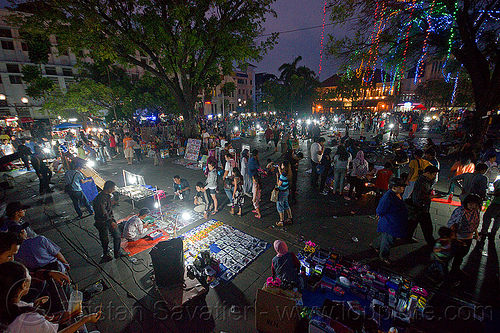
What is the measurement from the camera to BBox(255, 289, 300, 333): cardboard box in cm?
309

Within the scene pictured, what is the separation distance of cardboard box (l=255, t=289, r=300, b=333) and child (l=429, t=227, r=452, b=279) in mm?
3109

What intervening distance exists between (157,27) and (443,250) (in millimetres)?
16659

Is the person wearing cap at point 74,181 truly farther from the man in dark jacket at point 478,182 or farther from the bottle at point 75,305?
the man in dark jacket at point 478,182

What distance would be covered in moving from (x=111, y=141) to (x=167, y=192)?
407 inches

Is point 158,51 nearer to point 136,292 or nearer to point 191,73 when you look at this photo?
point 191,73

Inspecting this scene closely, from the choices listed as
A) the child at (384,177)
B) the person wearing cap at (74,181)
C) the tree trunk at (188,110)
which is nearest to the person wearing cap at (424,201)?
the child at (384,177)

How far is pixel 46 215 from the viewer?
7879 mm

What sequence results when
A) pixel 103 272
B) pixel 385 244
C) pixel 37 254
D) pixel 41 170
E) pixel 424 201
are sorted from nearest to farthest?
pixel 37 254 → pixel 385 244 → pixel 103 272 → pixel 424 201 → pixel 41 170

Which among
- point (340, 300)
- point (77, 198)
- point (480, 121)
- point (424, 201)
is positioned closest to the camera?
point (340, 300)

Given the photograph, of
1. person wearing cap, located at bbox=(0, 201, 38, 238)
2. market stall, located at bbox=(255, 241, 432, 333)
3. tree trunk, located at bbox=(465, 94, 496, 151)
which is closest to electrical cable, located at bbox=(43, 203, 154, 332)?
person wearing cap, located at bbox=(0, 201, 38, 238)

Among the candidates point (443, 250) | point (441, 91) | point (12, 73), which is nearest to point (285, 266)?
point (443, 250)

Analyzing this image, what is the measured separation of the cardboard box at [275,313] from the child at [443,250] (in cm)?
311

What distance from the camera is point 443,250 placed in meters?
3.95

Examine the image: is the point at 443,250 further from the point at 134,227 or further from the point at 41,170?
the point at 41,170
